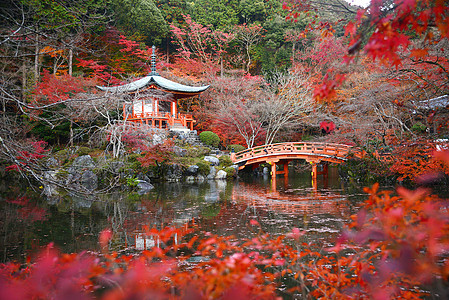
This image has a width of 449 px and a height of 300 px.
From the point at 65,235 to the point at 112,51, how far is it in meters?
19.1

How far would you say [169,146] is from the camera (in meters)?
15.1

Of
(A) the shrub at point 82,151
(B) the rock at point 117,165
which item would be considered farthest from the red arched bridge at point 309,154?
(A) the shrub at point 82,151

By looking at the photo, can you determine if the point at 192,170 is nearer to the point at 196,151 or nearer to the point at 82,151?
the point at 196,151

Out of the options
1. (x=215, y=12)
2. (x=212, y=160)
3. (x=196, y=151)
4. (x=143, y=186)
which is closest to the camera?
(x=143, y=186)

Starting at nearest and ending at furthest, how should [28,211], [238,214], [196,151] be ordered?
[238,214], [28,211], [196,151]

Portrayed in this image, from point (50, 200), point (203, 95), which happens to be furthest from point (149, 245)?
point (203, 95)

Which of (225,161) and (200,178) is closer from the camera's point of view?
(200,178)

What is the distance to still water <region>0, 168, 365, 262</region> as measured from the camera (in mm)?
5496

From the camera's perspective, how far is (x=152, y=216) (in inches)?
290

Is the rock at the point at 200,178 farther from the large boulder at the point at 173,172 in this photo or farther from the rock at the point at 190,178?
the large boulder at the point at 173,172

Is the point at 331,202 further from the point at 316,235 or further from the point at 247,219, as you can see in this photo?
the point at 316,235

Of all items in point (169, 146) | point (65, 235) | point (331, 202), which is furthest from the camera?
point (169, 146)

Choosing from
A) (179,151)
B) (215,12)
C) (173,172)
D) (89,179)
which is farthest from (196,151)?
(215,12)

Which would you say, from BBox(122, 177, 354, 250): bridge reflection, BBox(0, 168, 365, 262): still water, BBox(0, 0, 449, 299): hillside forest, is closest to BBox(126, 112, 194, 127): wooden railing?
BBox(0, 0, 449, 299): hillside forest
